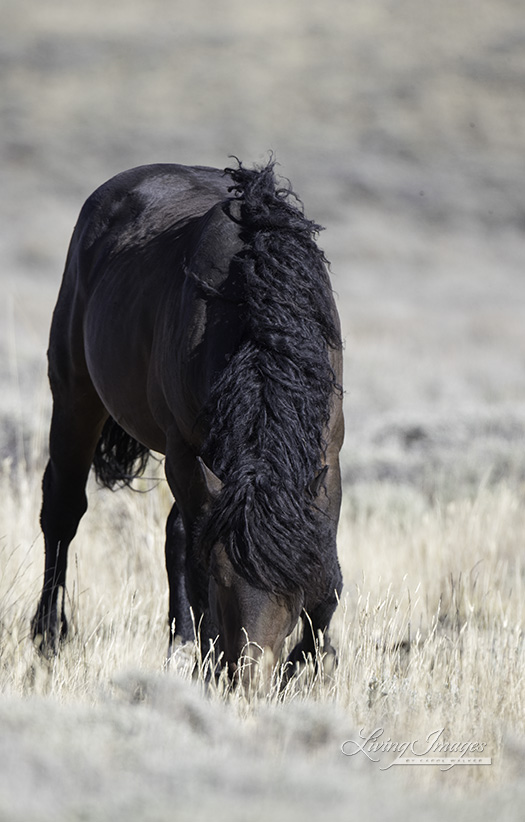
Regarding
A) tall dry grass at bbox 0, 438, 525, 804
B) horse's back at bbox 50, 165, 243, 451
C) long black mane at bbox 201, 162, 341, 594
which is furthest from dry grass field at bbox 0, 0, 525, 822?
horse's back at bbox 50, 165, 243, 451

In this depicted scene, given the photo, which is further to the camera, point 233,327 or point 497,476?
point 497,476

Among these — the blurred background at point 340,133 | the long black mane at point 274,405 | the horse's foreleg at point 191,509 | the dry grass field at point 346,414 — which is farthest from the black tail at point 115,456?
the blurred background at point 340,133

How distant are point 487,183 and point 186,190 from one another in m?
40.2

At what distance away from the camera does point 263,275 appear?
11.6ft

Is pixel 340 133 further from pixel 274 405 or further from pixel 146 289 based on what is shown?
pixel 274 405

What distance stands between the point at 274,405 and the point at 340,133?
46464 mm

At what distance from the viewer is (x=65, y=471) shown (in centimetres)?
544

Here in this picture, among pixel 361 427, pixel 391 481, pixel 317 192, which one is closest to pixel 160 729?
pixel 391 481

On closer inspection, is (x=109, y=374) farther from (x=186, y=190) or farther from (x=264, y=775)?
(x=264, y=775)

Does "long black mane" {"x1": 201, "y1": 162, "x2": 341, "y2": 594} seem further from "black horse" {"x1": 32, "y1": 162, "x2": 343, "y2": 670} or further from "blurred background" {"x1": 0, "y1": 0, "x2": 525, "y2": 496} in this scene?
"blurred background" {"x1": 0, "y1": 0, "x2": 525, "y2": 496}

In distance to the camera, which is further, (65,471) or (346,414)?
(346,414)

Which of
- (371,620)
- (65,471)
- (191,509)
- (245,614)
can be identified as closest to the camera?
(245,614)

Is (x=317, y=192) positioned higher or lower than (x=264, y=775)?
higher

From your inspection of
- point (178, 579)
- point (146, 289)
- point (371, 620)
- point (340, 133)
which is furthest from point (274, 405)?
point (340, 133)
